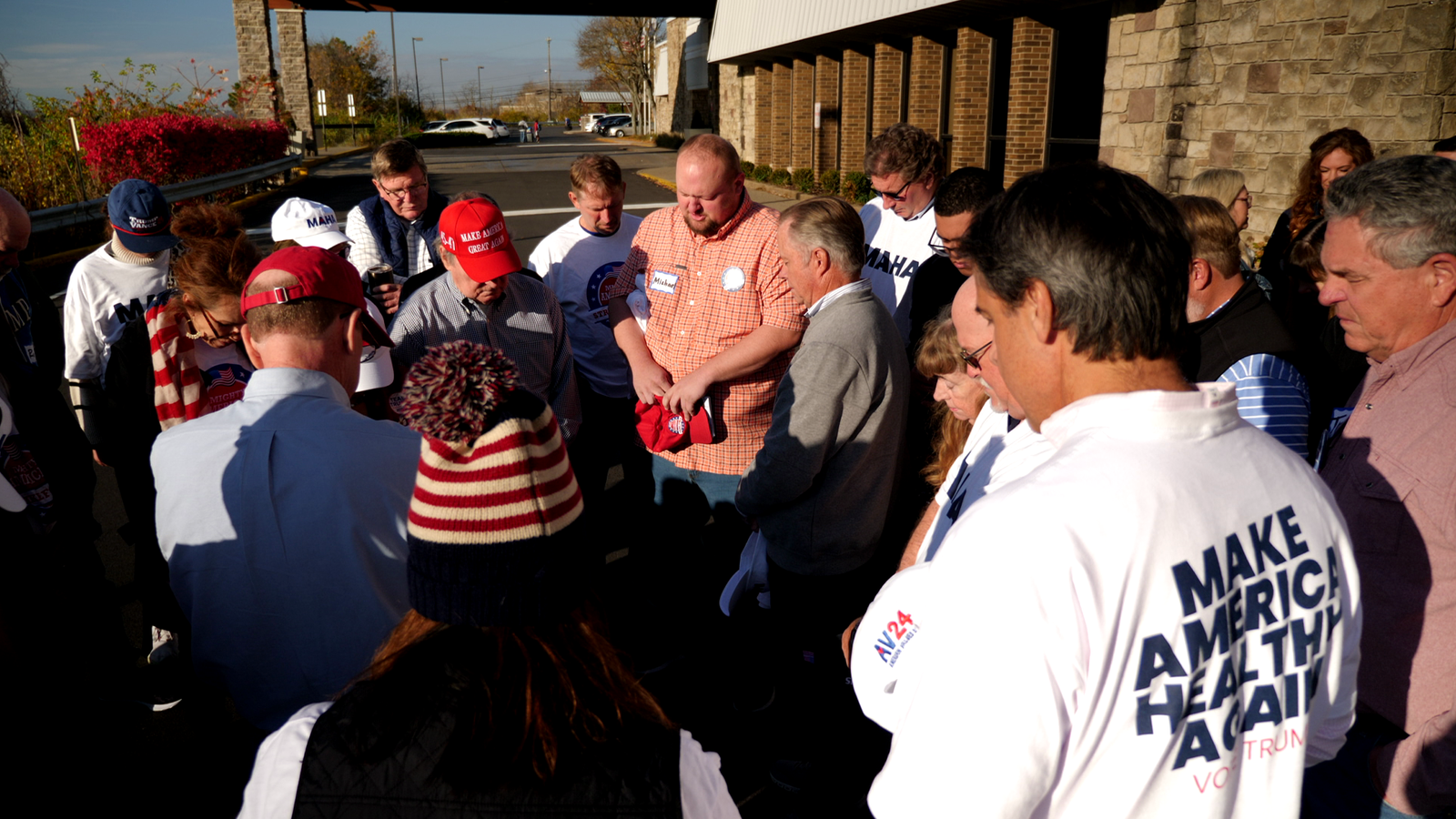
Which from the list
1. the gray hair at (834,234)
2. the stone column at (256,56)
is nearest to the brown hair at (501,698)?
the gray hair at (834,234)

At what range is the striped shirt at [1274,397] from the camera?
239 cm

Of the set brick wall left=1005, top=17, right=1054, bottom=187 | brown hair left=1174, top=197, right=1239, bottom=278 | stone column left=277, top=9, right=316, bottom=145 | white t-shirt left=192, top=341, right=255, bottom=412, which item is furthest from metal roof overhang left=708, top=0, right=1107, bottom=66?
stone column left=277, top=9, right=316, bottom=145

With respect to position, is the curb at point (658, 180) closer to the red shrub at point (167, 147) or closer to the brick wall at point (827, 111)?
the brick wall at point (827, 111)

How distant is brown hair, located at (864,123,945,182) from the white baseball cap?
2753mm

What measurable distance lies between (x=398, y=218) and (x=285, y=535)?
3.23 metres

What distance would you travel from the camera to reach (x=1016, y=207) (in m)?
1.27

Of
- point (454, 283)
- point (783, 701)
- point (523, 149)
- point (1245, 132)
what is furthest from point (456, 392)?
point (523, 149)

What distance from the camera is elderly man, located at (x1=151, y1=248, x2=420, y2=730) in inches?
73.7

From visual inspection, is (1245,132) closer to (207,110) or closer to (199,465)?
(199,465)

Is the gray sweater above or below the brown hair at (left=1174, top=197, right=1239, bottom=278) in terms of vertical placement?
below

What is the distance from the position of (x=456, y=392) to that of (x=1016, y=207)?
860mm

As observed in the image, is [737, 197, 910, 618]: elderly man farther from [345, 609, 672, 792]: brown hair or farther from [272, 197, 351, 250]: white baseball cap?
[272, 197, 351, 250]: white baseball cap

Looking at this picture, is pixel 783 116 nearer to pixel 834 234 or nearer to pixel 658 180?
pixel 658 180

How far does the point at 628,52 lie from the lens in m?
64.3
